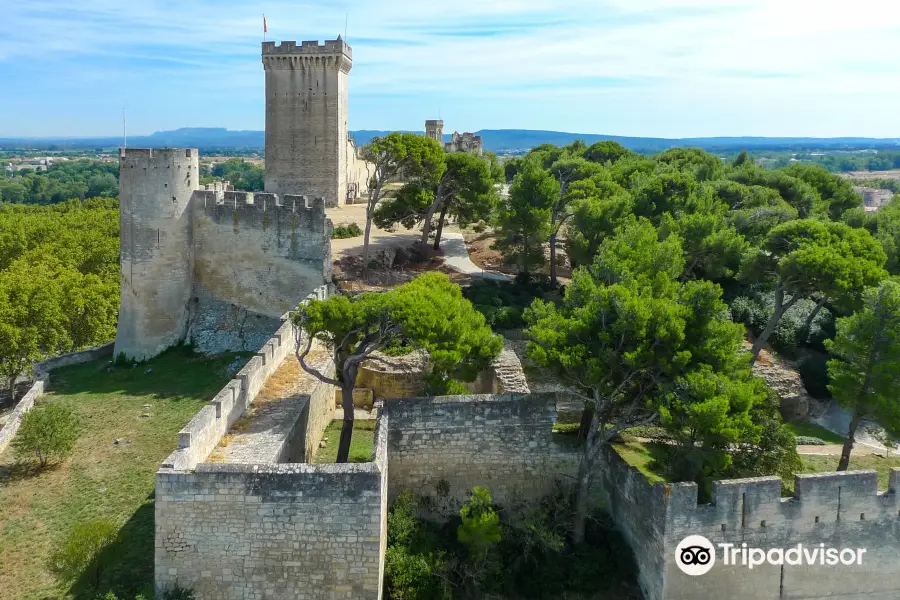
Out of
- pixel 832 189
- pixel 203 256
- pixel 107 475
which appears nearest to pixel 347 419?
pixel 107 475

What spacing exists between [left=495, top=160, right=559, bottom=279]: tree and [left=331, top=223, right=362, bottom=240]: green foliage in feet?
28.6

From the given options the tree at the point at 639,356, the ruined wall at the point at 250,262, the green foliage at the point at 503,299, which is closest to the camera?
the tree at the point at 639,356

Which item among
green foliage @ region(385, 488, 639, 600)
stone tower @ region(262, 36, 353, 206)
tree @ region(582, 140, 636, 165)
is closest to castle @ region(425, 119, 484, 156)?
tree @ region(582, 140, 636, 165)

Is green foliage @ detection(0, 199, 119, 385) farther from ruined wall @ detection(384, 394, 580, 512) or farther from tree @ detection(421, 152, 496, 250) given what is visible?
ruined wall @ detection(384, 394, 580, 512)

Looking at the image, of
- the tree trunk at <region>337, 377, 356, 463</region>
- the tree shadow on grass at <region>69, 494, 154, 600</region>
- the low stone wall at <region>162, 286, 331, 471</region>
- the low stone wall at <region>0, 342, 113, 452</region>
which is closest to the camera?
the low stone wall at <region>162, 286, 331, 471</region>

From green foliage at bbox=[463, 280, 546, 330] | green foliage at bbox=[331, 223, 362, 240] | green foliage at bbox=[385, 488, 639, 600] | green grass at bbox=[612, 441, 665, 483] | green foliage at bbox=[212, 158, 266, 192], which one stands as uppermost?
green foliage at bbox=[212, 158, 266, 192]

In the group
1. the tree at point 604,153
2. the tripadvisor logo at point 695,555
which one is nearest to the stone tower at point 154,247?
the tripadvisor logo at point 695,555

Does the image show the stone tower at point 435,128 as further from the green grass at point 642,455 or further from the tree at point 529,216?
the green grass at point 642,455

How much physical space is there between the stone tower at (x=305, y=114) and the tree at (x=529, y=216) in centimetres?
1178

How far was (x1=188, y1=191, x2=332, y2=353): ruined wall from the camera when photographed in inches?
950

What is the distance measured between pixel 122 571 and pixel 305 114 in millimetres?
26585

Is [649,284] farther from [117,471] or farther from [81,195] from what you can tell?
[81,195]

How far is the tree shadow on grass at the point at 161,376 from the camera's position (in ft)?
72.0

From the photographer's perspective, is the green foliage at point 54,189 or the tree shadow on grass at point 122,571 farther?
the green foliage at point 54,189
